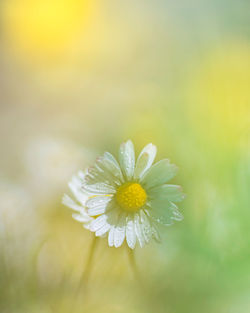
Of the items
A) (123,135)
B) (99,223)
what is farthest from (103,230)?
(123,135)

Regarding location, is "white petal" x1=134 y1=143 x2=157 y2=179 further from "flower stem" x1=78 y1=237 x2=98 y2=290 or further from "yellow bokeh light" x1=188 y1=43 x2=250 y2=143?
"yellow bokeh light" x1=188 y1=43 x2=250 y2=143

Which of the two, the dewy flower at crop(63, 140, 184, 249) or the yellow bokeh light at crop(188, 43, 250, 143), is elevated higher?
the yellow bokeh light at crop(188, 43, 250, 143)

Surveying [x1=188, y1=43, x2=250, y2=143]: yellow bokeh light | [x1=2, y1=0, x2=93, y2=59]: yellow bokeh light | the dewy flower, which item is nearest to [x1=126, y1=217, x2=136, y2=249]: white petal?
the dewy flower

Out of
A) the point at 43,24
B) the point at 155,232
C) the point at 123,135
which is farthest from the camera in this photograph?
Answer: the point at 43,24

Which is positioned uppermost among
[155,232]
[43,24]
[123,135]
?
[43,24]

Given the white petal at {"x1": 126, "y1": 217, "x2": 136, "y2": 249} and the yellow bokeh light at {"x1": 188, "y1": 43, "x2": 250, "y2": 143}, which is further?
the yellow bokeh light at {"x1": 188, "y1": 43, "x2": 250, "y2": 143}

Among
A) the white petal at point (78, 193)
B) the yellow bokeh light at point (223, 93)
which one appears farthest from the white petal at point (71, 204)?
the yellow bokeh light at point (223, 93)

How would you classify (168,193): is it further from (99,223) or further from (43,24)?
(43,24)
